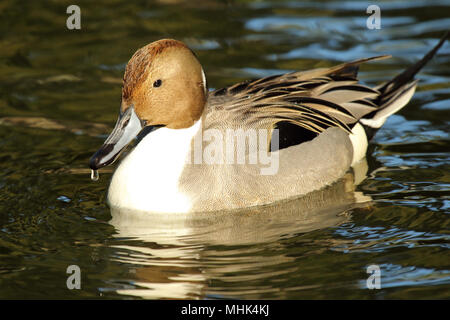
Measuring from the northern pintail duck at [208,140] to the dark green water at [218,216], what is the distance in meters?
0.18

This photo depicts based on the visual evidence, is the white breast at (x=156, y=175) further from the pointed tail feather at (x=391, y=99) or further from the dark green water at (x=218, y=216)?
the pointed tail feather at (x=391, y=99)

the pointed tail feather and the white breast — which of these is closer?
the white breast

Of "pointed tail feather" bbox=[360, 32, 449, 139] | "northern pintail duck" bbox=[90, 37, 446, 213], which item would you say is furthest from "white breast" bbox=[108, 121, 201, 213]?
"pointed tail feather" bbox=[360, 32, 449, 139]

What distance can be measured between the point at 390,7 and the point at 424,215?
5.44 meters

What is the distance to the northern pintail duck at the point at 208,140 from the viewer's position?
6.02m

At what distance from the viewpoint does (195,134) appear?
6379 mm

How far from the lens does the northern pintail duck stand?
6020 millimetres

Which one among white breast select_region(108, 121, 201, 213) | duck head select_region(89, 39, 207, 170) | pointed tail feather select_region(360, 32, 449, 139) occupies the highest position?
pointed tail feather select_region(360, 32, 449, 139)

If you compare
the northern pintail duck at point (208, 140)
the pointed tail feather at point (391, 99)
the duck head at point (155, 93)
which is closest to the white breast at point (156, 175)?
the northern pintail duck at point (208, 140)

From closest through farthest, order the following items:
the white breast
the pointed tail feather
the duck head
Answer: the duck head < the white breast < the pointed tail feather

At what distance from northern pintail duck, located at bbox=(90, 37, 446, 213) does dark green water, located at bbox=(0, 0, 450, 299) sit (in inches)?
7.2

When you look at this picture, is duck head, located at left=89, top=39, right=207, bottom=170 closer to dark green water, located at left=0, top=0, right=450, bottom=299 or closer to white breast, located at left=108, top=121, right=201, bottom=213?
white breast, located at left=108, top=121, right=201, bottom=213

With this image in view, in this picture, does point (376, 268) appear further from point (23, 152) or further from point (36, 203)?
point (23, 152)
